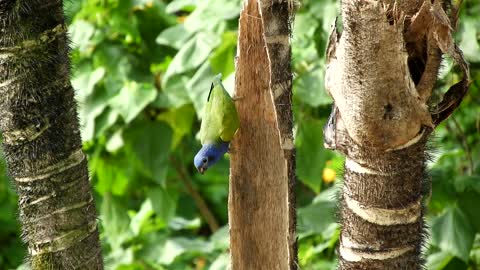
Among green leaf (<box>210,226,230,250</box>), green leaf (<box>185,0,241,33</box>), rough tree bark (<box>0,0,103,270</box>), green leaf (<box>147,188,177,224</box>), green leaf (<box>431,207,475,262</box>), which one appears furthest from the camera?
green leaf (<box>147,188,177,224</box>)

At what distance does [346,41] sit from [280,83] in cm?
13

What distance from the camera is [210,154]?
1.10 metres

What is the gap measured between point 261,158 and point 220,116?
0.22ft

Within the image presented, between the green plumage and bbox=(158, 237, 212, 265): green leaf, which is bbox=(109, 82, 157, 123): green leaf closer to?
bbox=(158, 237, 212, 265): green leaf

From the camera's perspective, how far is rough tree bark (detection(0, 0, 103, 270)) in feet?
3.22

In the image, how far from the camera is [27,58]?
0.98 meters

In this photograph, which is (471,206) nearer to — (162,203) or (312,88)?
(312,88)

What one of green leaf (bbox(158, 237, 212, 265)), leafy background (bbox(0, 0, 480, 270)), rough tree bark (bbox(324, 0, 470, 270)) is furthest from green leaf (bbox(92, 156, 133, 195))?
rough tree bark (bbox(324, 0, 470, 270))

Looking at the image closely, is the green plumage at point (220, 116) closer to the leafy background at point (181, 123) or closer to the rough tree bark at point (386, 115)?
the rough tree bark at point (386, 115)

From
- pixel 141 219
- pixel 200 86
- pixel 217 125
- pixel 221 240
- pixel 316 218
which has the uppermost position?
pixel 217 125

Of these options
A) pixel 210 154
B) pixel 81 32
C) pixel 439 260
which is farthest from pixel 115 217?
pixel 210 154

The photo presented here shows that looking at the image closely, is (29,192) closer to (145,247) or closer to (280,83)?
(280,83)

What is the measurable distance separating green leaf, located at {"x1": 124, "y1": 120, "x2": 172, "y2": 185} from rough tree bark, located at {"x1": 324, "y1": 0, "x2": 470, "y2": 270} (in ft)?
3.16

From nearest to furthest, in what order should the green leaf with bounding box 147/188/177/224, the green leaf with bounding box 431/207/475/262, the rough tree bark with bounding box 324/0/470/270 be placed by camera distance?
1. the rough tree bark with bounding box 324/0/470/270
2. the green leaf with bounding box 431/207/475/262
3. the green leaf with bounding box 147/188/177/224
